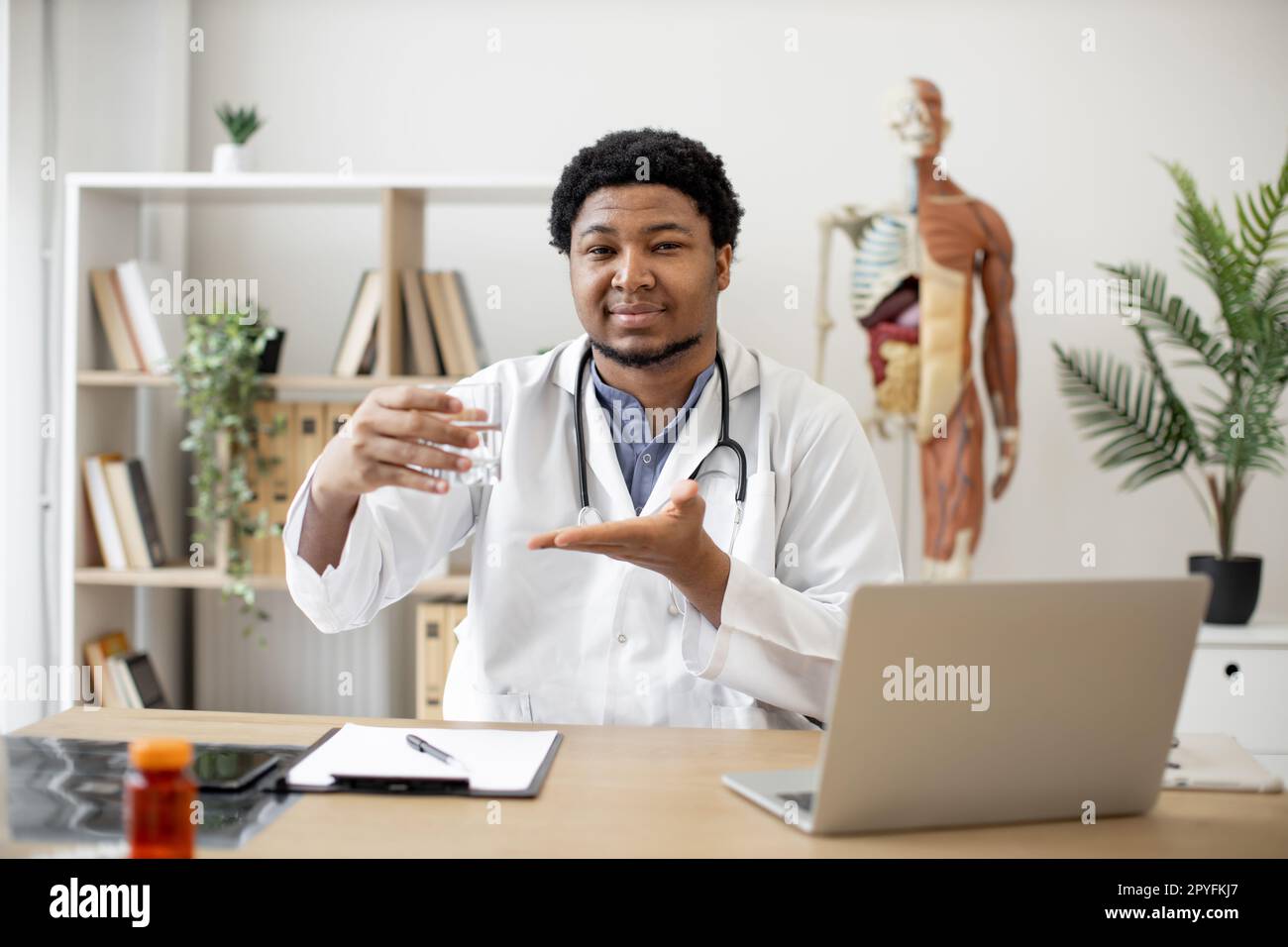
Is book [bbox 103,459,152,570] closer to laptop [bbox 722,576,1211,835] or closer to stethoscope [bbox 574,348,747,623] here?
stethoscope [bbox 574,348,747,623]

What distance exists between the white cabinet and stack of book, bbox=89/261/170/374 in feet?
8.81

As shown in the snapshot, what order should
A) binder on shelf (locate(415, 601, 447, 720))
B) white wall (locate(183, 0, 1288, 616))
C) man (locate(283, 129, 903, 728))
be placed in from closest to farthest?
man (locate(283, 129, 903, 728)) → binder on shelf (locate(415, 601, 447, 720)) → white wall (locate(183, 0, 1288, 616))

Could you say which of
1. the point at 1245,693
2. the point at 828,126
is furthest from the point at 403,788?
the point at 828,126

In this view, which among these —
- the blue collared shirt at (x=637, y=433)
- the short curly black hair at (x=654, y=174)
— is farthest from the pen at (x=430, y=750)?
the short curly black hair at (x=654, y=174)

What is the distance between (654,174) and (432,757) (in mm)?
997

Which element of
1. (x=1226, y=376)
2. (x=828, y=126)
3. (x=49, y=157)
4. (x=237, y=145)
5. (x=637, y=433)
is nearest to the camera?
(x=637, y=433)

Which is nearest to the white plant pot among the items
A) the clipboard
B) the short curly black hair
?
the short curly black hair

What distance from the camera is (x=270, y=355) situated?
311cm

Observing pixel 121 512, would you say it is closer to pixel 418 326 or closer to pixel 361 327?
pixel 361 327

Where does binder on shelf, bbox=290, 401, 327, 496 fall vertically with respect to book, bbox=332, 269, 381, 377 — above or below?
below

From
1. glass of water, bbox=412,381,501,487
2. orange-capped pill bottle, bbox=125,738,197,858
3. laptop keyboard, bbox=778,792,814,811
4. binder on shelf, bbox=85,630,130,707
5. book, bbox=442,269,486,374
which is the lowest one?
binder on shelf, bbox=85,630,130,707

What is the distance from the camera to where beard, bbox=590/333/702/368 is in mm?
1791
